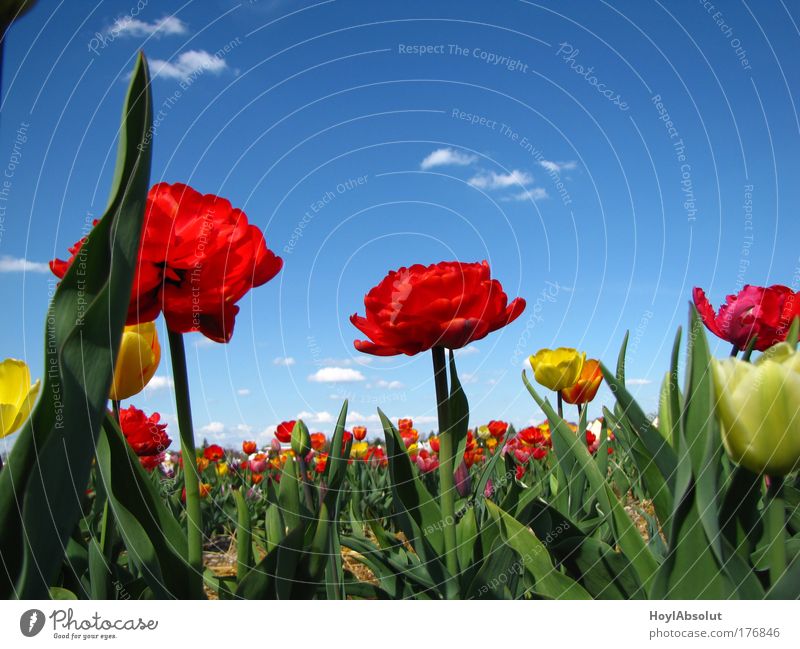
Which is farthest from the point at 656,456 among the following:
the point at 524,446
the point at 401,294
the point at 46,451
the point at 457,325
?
the point at 524,446

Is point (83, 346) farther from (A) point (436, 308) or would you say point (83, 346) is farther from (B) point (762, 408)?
(B) point (762, 408)

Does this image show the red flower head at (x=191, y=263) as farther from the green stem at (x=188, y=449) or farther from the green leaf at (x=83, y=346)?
the green leaf at (x=83, y=346)

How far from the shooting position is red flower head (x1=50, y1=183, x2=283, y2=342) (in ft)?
3.12

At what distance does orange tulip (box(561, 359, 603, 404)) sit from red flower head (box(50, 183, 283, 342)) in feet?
4.87

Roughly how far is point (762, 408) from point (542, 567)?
1.38ft

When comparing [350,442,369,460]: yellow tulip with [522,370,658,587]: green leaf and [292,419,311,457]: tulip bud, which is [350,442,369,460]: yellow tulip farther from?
[522,370,658,587]: green leaf

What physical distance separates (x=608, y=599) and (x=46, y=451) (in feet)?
2.84

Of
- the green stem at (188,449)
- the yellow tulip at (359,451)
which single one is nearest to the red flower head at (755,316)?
the green stem at (188,449)

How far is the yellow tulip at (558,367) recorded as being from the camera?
2.16 meters

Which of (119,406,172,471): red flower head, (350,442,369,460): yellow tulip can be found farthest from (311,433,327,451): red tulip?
(119,406,172,471): red flower head

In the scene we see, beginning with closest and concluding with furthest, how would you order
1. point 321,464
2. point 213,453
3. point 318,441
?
point 321,464
point 318,441
point 213,453

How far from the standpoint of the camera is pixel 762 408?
859 millimetres

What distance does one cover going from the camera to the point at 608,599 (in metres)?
1.05

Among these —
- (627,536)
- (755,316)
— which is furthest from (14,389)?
(755,316)
